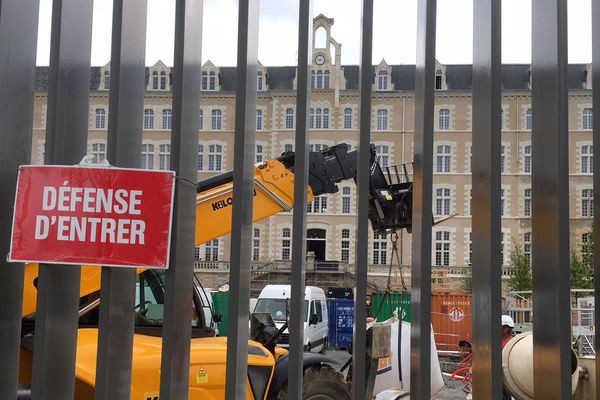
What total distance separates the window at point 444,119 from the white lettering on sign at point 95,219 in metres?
41.1

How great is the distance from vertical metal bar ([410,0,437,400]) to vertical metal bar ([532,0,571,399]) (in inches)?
9.5

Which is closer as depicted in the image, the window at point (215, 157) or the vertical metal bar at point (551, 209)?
the vertical metal bar at point (551, 209)

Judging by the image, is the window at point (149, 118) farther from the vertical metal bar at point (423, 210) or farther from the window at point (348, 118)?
the vertical metal bar at point (423, 210)

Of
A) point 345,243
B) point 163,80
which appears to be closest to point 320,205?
point 345,243

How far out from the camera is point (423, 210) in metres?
1.55

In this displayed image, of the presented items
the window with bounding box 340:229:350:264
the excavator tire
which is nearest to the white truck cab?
the excavator tire

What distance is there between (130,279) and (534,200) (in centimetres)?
98

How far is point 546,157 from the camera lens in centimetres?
154

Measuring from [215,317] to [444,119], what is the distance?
3715 cm

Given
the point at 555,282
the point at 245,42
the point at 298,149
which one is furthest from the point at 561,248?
the point at 245,42

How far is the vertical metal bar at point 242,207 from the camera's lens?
62.1 inches

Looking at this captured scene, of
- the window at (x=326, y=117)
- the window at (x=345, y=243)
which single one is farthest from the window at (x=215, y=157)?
the window at (x=345, y=243)

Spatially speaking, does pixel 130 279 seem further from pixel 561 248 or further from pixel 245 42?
pixel 561 248

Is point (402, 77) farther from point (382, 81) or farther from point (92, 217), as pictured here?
point (92, 217)
